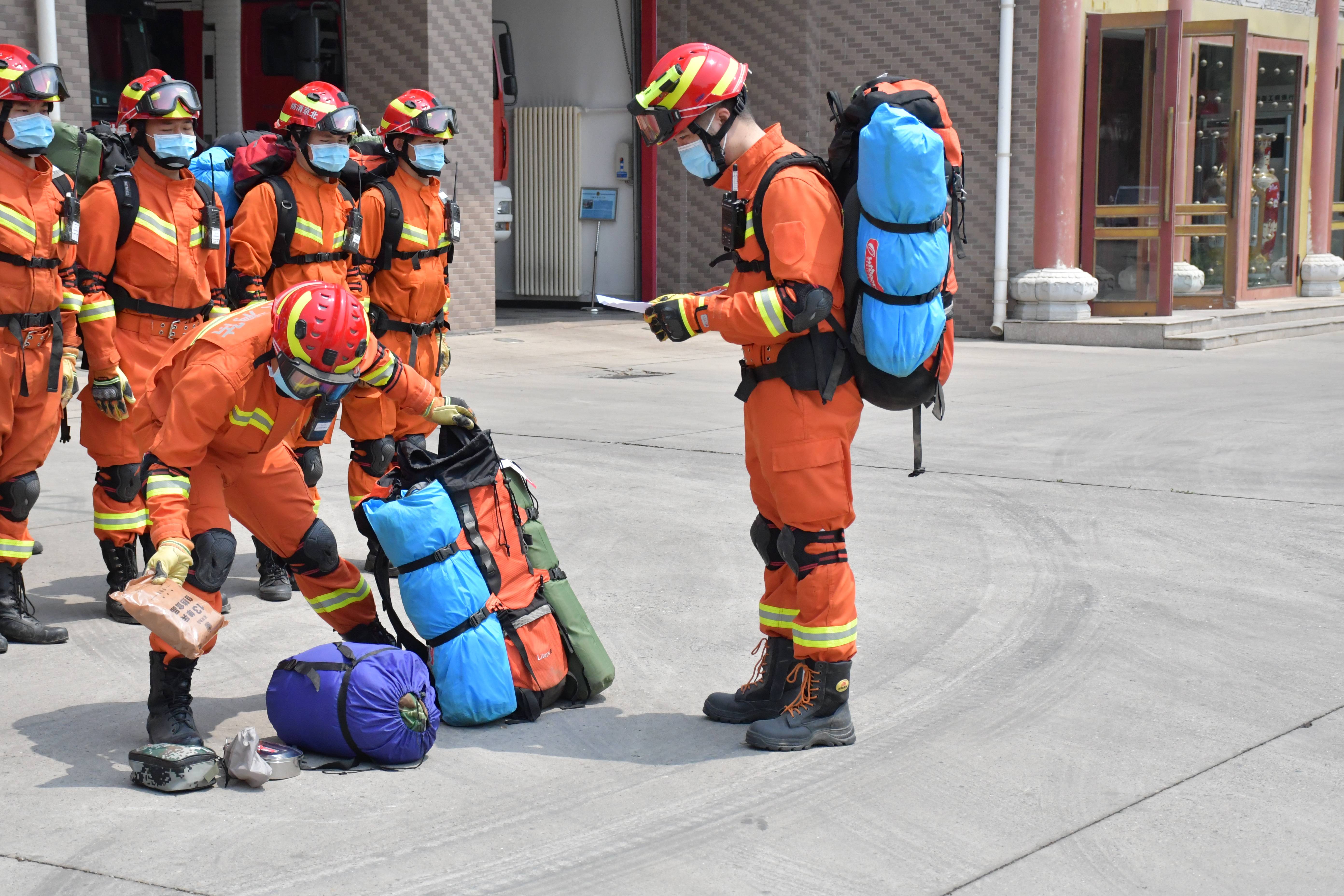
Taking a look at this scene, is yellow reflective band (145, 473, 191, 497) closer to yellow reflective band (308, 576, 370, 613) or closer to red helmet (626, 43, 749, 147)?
yellow reflective band (308, 576, 370, 613)

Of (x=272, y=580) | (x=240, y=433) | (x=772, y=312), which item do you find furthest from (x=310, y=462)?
(x=772, y=312)

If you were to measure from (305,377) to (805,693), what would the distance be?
1.76 m

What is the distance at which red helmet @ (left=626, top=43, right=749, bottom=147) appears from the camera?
429cm

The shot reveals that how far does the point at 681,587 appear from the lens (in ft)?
20.6

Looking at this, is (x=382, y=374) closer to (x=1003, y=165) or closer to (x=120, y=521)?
(x=120, y=521)

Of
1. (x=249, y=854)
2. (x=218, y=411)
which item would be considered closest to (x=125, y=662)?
(x=218, y=411)

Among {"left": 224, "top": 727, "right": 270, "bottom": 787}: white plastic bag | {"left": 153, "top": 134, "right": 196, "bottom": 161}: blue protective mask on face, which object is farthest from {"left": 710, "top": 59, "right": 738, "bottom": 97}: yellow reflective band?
{"left": 153, "top": 134, "right": 196, "bottom": 161}: blue protective mask on face

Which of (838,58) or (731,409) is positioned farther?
(838,58)

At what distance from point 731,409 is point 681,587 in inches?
200

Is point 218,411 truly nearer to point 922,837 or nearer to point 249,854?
point 249,854

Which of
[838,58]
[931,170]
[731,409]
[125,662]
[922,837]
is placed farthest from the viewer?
[838,58]

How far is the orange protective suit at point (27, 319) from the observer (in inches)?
214

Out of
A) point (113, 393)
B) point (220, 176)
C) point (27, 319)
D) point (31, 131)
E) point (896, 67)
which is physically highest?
point (896, 67)

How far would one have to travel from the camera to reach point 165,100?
5.77m
